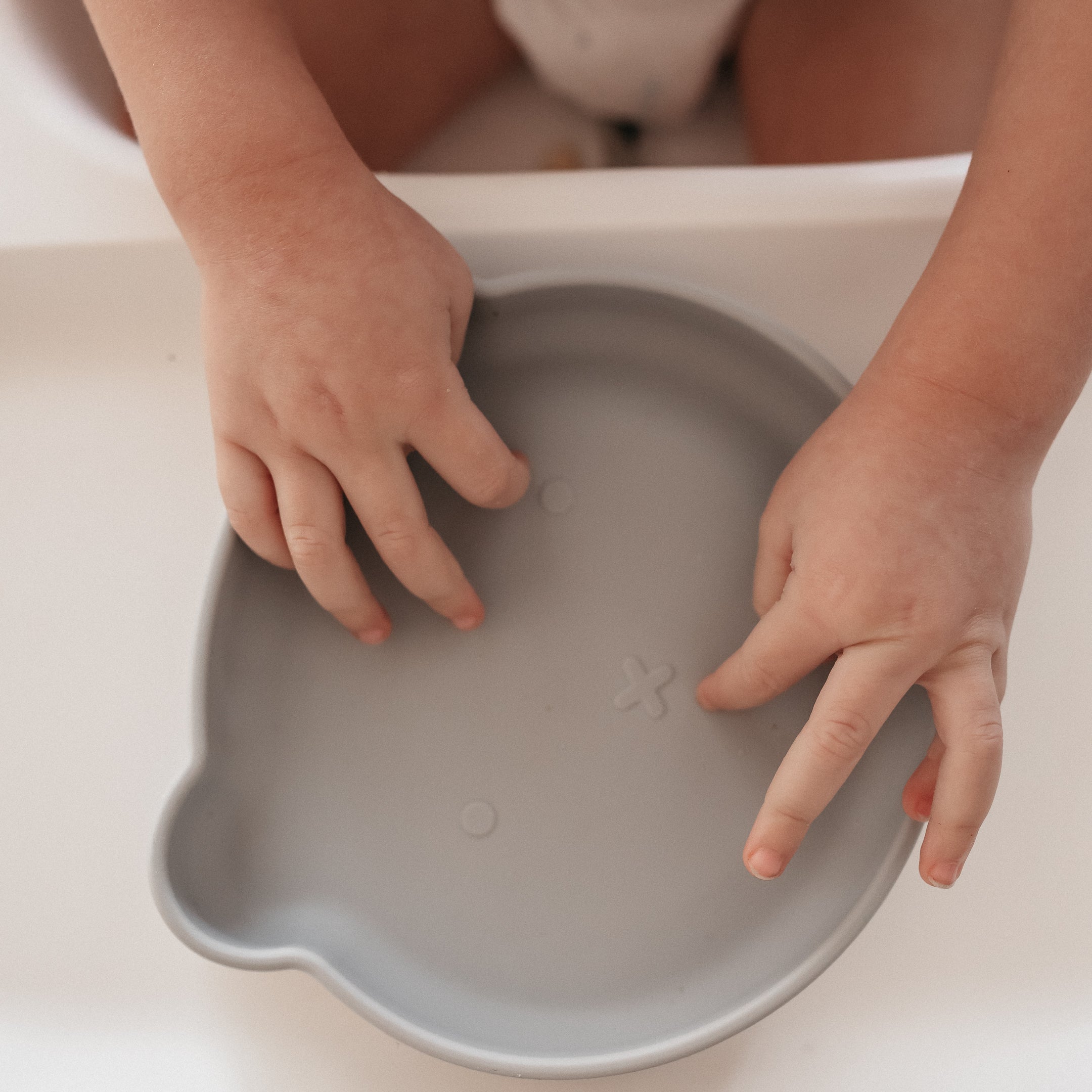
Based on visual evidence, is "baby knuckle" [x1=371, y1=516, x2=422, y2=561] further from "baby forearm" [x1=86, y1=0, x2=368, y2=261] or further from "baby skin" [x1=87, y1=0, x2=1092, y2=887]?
"baby forearm" [x1=86, y1=0, x2=368, y2=261]

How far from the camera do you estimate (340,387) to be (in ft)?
1.18

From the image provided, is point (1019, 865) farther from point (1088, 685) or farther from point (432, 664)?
point (432, 664)

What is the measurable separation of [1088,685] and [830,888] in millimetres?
156

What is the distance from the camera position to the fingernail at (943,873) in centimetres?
34

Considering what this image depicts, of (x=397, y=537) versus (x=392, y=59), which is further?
(x=392, y=59)

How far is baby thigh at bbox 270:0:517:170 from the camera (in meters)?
0.49

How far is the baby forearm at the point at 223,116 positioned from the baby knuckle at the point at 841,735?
280 millimetres

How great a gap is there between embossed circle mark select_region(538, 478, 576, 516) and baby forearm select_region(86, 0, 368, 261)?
0.52ft

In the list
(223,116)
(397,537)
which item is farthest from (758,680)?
(223,116)

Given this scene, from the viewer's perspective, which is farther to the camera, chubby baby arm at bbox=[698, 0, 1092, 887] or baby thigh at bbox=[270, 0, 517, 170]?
baby thigh at bbox=[270, 0, 517, 170]

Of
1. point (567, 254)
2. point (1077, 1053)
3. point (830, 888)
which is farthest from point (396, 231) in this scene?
point (1077, 1053)

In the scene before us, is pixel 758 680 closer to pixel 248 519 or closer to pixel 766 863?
pixel 766 863

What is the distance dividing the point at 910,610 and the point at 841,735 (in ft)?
0.17

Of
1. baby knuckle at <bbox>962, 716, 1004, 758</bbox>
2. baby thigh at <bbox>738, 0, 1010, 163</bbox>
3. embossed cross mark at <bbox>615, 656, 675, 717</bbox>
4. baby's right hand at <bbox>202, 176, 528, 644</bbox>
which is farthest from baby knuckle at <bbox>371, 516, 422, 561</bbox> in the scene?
baby thigh at <bbox>738, 0, 1010, 163</bbox>
